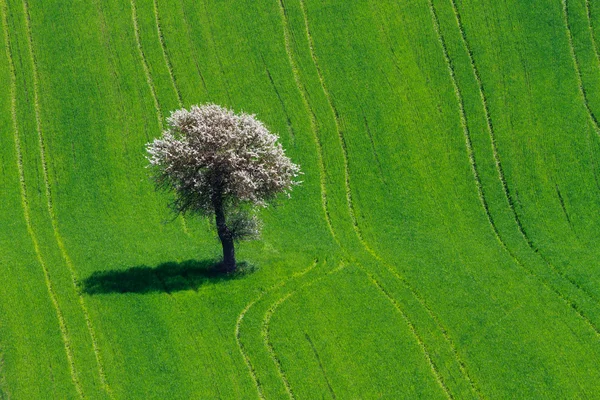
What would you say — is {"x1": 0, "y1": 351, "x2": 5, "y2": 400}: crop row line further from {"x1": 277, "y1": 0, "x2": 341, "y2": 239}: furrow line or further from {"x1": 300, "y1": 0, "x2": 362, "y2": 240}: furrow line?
{"x1": 300, "y1": 0, "x2": 362, "y2": 240}: furrow line

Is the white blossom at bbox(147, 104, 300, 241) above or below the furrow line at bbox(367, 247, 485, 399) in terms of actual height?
above

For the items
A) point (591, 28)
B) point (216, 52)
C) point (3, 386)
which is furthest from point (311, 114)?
point (3, 386)

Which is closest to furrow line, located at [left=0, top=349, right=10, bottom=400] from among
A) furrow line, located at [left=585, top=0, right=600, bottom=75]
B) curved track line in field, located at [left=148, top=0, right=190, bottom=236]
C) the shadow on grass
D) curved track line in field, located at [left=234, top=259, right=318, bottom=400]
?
the shadow on grass

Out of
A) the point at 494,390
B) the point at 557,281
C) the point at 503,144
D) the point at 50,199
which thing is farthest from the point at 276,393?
the point at 503,144

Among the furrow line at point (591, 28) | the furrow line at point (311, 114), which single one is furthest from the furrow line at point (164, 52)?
the furrow line at point (591, 28)

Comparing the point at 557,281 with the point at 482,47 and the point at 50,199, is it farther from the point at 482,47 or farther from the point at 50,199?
the point at 50,199

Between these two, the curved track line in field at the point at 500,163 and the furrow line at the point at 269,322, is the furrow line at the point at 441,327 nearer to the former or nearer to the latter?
the furrow line at the point at 269,322

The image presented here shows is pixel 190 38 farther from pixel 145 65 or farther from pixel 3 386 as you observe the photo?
pixel 3 386
